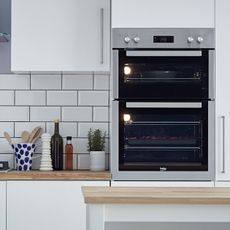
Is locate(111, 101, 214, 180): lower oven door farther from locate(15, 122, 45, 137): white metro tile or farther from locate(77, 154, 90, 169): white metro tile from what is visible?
locate(15, 122, 45, 137): white metro tile

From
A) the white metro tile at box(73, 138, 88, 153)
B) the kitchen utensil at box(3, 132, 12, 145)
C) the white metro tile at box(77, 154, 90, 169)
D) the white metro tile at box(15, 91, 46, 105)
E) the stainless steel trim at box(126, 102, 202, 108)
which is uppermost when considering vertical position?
the white metro tile at box(15, 91, 46, 105)

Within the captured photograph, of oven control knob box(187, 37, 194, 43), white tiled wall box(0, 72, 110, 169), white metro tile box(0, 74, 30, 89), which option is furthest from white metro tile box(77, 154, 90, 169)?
oven control knob box(187, 37, 194, 43)

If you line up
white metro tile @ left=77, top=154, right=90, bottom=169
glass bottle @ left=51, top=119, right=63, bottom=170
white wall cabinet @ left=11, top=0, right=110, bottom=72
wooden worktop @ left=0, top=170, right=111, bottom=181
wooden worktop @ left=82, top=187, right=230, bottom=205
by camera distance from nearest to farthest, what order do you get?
wooden worktop @ left=82, top=187, right=230, bottom=205 < wooden worktop @ left=0, top=170, right=111, bottom=181 < white wall cabinet @ left=11, top=0, right=110, bottom=72 < glass bottle @ left=51, top=119, right=63, bottom=170 < white metro tile @ left=77, top=154, right=90, bottom=169

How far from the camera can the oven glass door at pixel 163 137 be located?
11.1ft

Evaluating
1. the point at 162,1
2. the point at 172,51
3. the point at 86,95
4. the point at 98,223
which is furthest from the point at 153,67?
the point at 98,223

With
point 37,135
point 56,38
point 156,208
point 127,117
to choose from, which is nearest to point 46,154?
point 37,135

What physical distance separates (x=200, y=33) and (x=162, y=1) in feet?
1.01

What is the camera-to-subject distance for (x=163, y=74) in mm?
3438

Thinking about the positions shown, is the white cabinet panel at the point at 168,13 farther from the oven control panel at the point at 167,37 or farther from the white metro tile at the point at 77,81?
the white metro tile at the point at 77,81

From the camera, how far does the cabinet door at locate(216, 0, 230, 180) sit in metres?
3.36

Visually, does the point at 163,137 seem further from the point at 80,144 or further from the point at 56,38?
the point at 56,38

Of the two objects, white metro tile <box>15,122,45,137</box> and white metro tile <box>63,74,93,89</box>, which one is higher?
white metro tile <box>63,74,93,89</box>

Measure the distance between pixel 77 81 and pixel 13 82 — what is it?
451mm

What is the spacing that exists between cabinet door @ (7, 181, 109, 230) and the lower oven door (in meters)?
0.23
